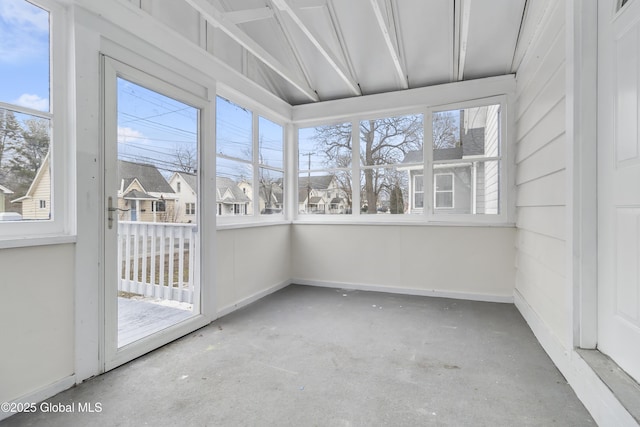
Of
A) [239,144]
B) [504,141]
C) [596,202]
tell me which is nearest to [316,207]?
[239,144]

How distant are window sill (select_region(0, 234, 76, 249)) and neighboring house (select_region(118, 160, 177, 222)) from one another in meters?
0.46

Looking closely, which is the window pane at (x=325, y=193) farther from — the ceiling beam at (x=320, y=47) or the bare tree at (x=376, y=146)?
the ceiling beam at (x=320, y=47)

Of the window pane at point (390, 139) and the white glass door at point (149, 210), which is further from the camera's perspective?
the window pane at point (390, 139)

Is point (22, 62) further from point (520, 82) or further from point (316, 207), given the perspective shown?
point (520, 82)

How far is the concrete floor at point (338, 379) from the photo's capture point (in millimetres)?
1612

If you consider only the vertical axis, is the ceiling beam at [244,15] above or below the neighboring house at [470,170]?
above

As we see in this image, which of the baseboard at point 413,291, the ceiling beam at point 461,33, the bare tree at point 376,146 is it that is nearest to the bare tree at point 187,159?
the bare tree at point 376,146

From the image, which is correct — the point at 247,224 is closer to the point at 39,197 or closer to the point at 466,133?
the point at 39,197

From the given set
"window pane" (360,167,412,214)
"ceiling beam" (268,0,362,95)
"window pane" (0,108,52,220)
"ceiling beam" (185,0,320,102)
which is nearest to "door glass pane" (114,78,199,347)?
"window pane" (0,108,52,220)

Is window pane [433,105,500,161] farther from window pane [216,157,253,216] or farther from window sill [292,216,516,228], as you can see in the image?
window pane [216,157,253,216]

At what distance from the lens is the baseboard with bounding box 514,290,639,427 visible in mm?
1369

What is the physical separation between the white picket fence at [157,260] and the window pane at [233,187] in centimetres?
48

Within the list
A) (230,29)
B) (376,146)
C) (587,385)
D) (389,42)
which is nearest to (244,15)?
(230,29)

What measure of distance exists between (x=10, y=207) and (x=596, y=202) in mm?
3323
